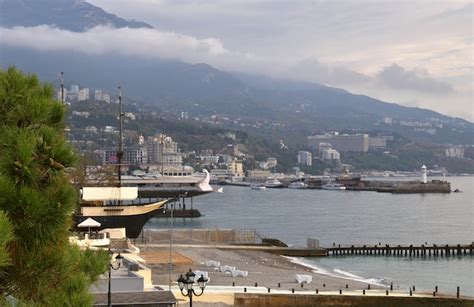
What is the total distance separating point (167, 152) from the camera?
193875 millimetres

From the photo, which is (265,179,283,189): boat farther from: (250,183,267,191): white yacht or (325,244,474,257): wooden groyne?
(325,244,474,257): wooden groyne

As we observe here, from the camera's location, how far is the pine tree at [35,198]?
192 inches

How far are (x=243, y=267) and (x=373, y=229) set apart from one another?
32.7 metres

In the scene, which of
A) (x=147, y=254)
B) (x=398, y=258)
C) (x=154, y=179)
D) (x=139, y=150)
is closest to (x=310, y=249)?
(x=398, y=258)

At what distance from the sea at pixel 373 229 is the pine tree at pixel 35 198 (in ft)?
94.9

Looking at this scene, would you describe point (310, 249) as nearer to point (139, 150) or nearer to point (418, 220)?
point (418, 220)

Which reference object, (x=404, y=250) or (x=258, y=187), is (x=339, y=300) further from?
(x=258, y=187)

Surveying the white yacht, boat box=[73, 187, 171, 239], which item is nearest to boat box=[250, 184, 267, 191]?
the white yacht

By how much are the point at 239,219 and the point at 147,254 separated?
40.0 meters

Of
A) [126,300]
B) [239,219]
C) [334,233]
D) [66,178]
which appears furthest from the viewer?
[239,219]

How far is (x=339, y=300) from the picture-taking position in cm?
2512

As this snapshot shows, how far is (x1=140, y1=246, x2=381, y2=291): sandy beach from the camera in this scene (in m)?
29.5

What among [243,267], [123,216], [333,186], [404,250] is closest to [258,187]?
[333,186]

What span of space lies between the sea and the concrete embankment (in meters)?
6.56
